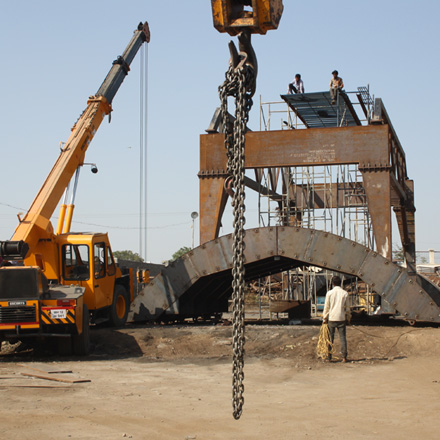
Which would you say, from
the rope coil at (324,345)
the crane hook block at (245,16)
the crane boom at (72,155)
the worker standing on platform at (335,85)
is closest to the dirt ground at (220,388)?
the rope coil at (324,345)

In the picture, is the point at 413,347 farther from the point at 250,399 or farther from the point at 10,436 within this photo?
the point at 10,436

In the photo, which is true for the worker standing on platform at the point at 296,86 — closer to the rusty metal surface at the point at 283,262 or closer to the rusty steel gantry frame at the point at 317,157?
the rusty steel gantry frame at the point at 317,157

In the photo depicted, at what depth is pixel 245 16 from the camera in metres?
6.46

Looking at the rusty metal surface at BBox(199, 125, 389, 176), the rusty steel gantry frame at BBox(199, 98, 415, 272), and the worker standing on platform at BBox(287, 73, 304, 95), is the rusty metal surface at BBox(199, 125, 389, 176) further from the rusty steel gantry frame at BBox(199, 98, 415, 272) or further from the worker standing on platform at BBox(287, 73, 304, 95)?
the worker standing on platform at BBox(287, 73, 304, 95)

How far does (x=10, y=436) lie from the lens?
8.12 m

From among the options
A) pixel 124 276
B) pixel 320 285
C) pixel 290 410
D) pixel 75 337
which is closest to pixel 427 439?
pixel 290 410

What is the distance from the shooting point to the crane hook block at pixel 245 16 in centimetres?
633

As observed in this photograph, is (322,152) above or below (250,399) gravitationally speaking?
above

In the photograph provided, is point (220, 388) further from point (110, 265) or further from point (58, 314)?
point (110, 265)

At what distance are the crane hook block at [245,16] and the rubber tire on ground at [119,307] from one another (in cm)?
1357

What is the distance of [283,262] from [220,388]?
28.2ft

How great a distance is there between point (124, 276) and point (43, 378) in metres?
8.59

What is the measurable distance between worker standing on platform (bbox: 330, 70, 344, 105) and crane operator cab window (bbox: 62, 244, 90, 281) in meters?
8.91

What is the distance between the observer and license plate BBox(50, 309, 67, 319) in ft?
49.0
